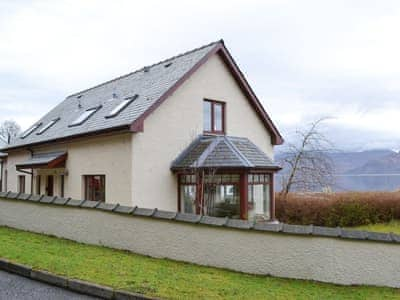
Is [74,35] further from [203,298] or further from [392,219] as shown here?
[392,219]

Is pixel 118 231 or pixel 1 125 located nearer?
pixel 118 231

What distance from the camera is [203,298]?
6.39 meters

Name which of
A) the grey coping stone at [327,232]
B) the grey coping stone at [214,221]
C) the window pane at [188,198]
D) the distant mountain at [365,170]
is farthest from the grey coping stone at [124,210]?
the distant mountain at [365,170]

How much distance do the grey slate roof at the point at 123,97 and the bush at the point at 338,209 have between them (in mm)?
8361

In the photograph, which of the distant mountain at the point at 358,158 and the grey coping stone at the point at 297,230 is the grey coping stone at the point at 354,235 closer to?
the grey coping stone at the point at 297,230

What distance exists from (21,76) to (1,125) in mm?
24106

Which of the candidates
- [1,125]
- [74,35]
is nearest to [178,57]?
[74,35]

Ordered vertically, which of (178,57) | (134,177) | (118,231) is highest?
(178,57)

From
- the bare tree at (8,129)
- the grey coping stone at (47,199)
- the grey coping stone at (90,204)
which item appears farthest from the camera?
the bare tree at (8,129)

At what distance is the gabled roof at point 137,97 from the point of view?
600 inches

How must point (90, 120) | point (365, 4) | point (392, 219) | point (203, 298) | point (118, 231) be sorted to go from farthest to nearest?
point (392, 219) → point (90, 120) → point (365, 4) → point (118, 231) → point (203, 298)

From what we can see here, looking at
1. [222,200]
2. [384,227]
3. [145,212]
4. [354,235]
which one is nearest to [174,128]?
[222,200]

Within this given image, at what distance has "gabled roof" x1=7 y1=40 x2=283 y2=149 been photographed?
15.2 m

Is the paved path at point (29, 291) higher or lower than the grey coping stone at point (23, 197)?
lower
